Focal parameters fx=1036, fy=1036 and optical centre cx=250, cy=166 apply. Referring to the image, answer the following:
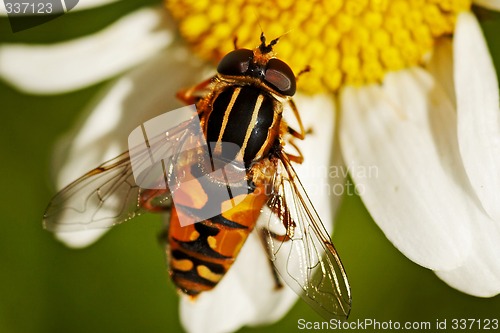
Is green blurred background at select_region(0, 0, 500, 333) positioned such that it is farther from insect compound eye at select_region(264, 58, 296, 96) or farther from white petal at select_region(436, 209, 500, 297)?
insect compound eye at select_region(264, 58, 296, 96)

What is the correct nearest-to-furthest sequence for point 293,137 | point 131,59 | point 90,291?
point 293,137
point 131,59
point 90,291

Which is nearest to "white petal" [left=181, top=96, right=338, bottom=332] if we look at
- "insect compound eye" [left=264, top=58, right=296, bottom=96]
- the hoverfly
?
the hoverfly

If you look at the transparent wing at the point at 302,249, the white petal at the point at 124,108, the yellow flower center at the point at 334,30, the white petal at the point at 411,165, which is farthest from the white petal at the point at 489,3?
the white petal at the point at 124,108

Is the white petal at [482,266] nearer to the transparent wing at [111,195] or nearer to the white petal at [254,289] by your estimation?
the white petal at [254,289]

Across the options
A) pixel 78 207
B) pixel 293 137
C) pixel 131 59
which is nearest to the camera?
pixel 78 207

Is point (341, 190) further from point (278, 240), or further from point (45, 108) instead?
point (45, 108)

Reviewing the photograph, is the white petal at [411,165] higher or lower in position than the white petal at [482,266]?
higher

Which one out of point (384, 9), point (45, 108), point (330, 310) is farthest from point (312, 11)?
point (45, 108)
